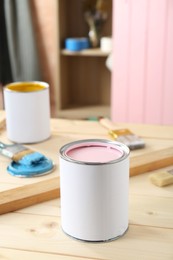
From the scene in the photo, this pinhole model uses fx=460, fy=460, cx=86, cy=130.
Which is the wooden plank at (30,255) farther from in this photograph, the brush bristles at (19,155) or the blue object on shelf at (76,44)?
the blue object on shelf at (76,44)

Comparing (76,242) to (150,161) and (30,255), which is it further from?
(150,161)

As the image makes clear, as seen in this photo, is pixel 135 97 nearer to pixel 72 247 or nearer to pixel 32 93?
pixel 32 93

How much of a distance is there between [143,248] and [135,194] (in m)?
0.21

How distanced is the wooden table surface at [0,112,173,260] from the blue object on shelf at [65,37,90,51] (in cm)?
176

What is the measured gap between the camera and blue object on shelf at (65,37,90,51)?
2.70 meters

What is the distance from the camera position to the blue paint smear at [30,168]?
1026 mm

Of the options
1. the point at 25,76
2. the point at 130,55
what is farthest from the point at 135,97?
the point at 25,76

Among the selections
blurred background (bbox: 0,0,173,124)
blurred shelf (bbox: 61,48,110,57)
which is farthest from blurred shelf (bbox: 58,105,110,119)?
blurred shelf (bbox: 61,48,110,57)

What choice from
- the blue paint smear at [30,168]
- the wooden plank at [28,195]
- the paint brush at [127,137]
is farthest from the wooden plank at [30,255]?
the paint brush at [127,137]

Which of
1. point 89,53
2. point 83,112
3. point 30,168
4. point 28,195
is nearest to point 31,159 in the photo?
point 30,168

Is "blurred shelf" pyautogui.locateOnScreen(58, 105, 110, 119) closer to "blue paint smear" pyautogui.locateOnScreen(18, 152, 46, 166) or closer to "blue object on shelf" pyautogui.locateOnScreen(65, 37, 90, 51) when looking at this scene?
"blue object on shelf" pyautogui.locateOnScreen(65, 37, 90, 51)

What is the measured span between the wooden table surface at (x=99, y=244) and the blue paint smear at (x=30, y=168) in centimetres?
11

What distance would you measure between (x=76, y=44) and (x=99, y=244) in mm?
2042

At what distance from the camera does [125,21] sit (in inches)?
96.0
